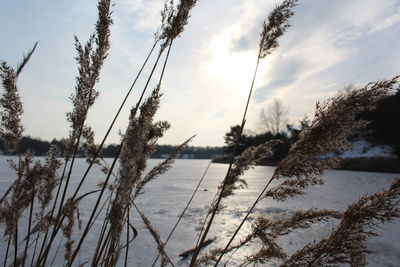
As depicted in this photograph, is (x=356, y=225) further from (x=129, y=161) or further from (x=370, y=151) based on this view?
(x=370, y=151)

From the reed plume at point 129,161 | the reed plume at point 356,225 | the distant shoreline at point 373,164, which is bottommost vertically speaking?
the distant shoreline at point 373,164

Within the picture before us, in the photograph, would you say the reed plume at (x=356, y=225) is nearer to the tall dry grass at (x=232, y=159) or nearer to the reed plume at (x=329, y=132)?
the tall dry grass at (x=232, y=159)

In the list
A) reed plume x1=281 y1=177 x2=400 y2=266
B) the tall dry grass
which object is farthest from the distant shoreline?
reed plume x1=281 y1=177 x2=400 y2=266

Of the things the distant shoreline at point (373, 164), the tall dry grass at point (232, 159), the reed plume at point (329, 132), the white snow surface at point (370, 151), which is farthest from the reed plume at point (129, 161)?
the white snow surface at point (370, 151)

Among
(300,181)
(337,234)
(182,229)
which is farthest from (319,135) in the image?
(182,229)

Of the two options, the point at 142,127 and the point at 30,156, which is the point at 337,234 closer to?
the point at 142,127

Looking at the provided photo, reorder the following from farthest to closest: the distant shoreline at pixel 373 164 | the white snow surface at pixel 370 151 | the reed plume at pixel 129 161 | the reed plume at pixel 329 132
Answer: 1. the white snow surface at pixel 370 151
2. the distant shoreline at pixel 373 164
3. the reed plume at pixel 329 132
4. the reed plume at pixel 129 161

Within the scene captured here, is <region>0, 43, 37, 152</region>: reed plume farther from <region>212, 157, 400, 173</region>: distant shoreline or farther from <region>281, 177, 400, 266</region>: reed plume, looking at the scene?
<region>212, 157, 400, 173</region>: distant shoreline

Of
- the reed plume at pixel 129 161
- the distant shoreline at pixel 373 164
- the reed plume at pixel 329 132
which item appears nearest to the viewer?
the reed plume at pixel 129 161

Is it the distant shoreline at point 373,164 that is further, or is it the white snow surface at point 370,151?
the white snow surface at point 370,151

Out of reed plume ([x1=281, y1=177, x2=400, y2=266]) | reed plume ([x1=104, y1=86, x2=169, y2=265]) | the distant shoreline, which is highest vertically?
reed plume ([x1=104, y1=86, x2=169, y2=265])

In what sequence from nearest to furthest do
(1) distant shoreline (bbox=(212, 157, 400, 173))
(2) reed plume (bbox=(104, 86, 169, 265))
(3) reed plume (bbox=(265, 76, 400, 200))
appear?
(2) reed plume (bbox=(104, 86, 169, 265))
(3) reed plume (bbox=(265, 76, 400, 200))
(1) distant shoreline (bbox=(212, 157, 400, 173))

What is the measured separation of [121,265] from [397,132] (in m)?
26.9

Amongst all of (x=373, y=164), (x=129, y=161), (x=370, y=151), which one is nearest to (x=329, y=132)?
(x=129, y=161)
